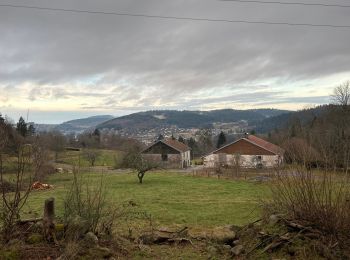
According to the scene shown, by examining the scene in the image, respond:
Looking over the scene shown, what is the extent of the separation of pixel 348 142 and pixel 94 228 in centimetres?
617

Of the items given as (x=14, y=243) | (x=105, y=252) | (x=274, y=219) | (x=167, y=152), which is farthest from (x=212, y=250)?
(x=167, y=152)

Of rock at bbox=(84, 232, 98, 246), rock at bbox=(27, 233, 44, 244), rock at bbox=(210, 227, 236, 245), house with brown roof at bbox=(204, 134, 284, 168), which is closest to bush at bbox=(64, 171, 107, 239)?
rock at bbox=(84, 232, 98, 246)

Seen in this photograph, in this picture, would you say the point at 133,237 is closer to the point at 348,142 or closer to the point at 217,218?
the point at 348,142

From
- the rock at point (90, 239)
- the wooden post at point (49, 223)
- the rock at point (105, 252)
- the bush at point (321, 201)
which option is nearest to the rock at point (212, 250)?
the bush at point (321, 201)

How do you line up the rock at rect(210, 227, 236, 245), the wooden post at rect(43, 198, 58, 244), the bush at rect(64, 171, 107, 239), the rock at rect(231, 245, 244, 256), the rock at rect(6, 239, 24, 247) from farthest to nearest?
the rock at rect(210, 227, 236, 245)
the bush at rect(64, 171, 107, 239)
the rock at rect(231, 245, 244, 256)
the wooden post at rect(43, 198, 58, 244)
the rock at rect(6, 239, 24, 247)

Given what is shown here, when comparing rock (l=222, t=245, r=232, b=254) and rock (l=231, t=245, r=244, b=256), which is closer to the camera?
rock (l=231, t=245, r=244, b=256)

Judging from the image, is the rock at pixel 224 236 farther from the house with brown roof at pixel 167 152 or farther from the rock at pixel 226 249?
the house with brown roof at pixel 167 152

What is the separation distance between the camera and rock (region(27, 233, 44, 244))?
25.3 feet

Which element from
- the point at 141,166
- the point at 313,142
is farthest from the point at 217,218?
the point at 141,166

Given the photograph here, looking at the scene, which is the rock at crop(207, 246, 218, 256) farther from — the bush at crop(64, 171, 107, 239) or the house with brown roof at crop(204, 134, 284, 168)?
the house with brown roof at crop(204, 134, 284, 168)

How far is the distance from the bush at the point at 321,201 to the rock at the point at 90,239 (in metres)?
4.36

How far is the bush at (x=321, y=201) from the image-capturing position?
24.5 feet

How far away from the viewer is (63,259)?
689 centimetres

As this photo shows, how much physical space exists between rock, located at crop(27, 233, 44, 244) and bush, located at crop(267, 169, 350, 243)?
540cm
